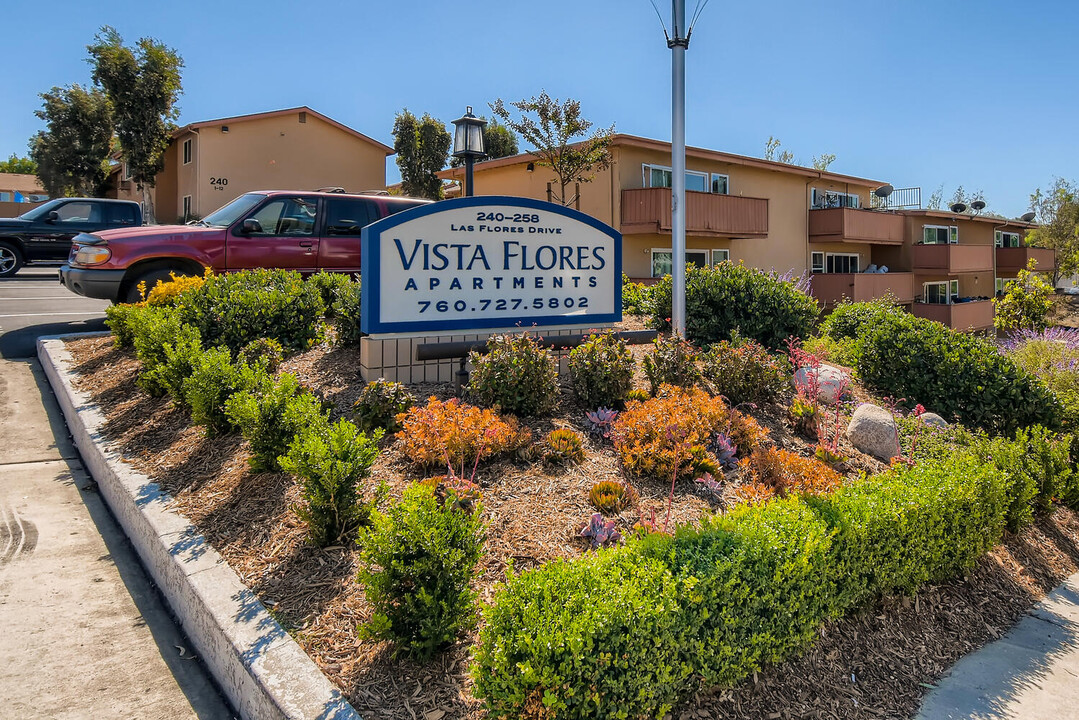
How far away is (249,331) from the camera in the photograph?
7.15 m

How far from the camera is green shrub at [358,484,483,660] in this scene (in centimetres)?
305

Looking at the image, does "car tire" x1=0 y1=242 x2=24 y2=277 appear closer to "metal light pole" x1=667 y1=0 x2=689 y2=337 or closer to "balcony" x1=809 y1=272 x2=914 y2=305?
"metal light pole" x1=667 y1=0 x2=689 y2=337

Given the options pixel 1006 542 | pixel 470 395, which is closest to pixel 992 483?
pixel 1006 542

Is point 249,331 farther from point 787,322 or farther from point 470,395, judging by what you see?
point 787,322

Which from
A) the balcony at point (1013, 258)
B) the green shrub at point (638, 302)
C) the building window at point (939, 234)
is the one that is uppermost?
the building window at point (939, 234)

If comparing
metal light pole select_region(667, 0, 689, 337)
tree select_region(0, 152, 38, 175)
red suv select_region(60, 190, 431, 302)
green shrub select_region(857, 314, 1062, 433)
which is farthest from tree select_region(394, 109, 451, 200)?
tree select_region(0, 152, 38, 175)

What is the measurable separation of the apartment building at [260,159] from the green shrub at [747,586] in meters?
23.8

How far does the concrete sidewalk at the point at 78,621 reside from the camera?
326 centimetres

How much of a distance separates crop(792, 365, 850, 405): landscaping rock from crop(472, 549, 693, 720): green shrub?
4.25m

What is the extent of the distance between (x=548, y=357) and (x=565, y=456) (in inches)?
41.6

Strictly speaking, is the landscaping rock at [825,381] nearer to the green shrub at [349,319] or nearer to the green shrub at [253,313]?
the green shrub at [349,319]

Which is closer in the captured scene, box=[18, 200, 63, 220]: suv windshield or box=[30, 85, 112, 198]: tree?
box=[18, 200, 63, 220]: suv windshield

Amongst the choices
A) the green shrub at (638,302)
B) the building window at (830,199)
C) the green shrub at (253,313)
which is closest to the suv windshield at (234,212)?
the green shrub at (253,313)

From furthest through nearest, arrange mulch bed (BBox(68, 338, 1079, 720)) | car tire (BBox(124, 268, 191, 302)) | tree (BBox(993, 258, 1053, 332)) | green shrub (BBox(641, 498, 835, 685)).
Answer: tree (BBox(993, 258, 1053, 332)) < car tire (BBox(124, 268, 191, 302)) < mulch bed (BBox(68, 338, 1079, 720)) < green shrub (BBox(641, 498, 835, 685))
